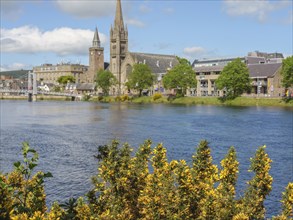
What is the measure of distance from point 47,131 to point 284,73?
82.3 m

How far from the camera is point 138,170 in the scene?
17.6 meters

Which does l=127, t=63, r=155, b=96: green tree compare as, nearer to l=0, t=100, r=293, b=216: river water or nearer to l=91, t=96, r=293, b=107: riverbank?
l=91, t=96, r=293, b=107: riverbank

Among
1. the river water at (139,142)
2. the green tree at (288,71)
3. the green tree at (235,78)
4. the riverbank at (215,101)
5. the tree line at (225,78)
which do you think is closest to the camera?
the river water at (139,142)

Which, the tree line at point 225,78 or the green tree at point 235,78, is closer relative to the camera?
the tree line at point 225,78

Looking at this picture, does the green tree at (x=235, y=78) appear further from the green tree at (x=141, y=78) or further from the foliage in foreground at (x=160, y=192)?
the foliage in foreground at (x=160, y=192)

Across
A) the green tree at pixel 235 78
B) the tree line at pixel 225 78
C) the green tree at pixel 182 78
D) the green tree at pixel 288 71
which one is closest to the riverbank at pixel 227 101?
the tree line at pixel 225 78

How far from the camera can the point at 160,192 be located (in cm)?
1495

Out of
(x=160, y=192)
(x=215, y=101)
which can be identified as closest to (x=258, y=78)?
(x=215, y=101)

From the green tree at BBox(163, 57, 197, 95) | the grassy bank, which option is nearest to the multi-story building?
the grassy bank

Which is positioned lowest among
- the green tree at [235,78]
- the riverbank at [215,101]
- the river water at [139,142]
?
the river water at [139,142]

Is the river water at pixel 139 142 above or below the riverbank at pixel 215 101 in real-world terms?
below

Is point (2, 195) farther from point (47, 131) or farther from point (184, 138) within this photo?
point (47, 131)

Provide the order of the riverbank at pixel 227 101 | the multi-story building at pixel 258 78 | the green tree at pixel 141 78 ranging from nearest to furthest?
the riverbank at pixel 227 101 → the multi-story building at pixel 258 78 → the green tree at pixel 141 78

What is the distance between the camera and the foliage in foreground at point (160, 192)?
1312cm
